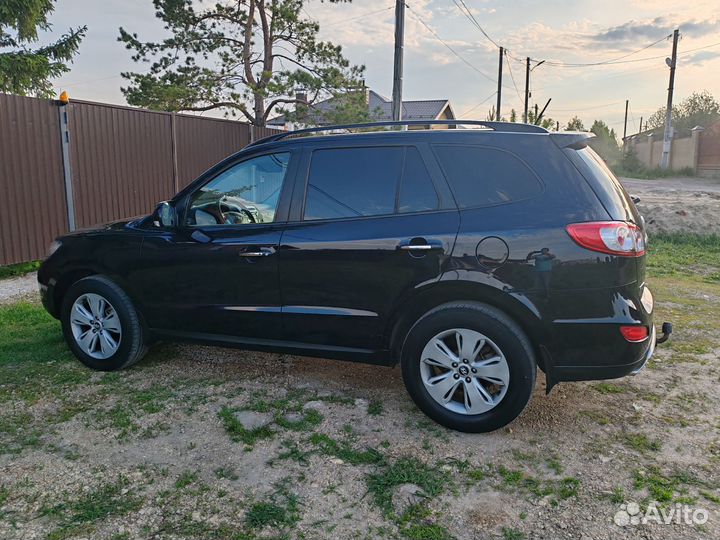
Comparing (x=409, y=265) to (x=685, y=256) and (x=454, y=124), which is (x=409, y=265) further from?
(x=685, y=256)

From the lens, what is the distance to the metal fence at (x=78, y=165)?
7867 millimetres

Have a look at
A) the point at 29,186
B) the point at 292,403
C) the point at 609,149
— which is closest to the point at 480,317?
the point at 292,403

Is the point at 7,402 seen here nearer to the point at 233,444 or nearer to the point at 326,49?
the point at 233,444

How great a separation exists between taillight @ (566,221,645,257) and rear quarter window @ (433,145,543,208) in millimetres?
332

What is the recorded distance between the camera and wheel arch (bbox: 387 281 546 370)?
125 inches

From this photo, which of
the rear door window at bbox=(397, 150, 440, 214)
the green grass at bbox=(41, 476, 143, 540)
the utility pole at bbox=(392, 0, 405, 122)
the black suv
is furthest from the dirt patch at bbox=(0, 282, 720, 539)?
the utility pole at bbox=(392, 0, 405, 122)

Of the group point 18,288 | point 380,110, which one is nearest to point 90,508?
point 18,288

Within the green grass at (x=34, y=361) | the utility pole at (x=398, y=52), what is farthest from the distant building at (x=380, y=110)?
the green grass at (x=34, y=361)

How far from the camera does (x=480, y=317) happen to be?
322 cm

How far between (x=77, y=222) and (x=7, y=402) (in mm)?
5621

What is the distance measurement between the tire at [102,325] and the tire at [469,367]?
7.10 ft

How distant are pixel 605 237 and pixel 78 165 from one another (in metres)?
8.20

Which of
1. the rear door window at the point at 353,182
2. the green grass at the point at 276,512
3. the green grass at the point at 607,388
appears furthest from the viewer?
the green grass at the point at 607,388

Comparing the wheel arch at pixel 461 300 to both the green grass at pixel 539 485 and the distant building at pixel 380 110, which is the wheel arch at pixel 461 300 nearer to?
the green grass at pixel 539 485
